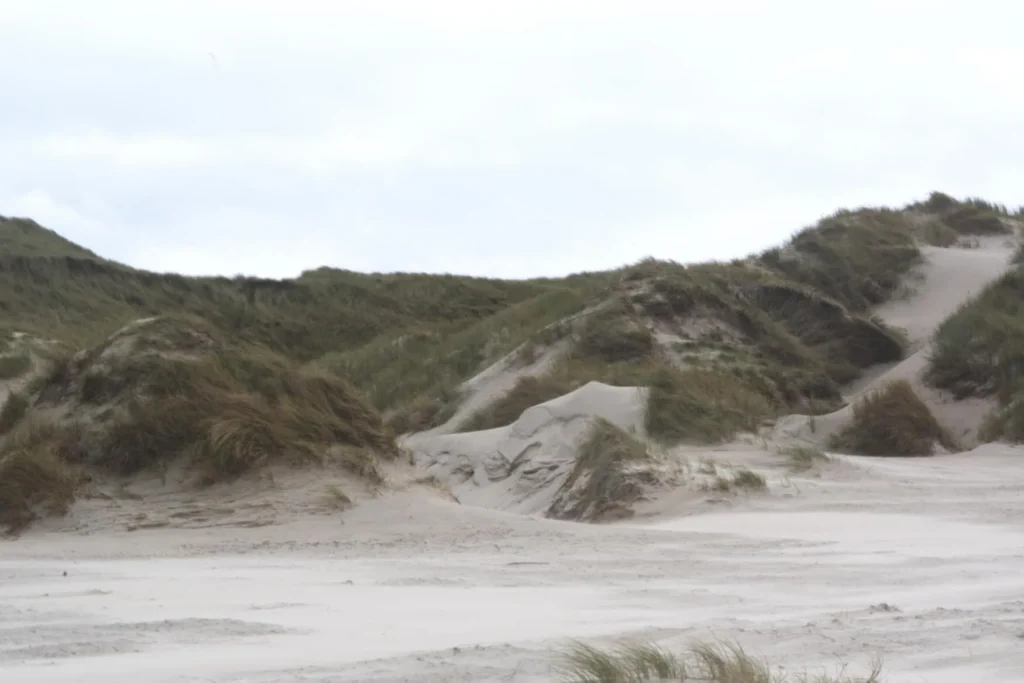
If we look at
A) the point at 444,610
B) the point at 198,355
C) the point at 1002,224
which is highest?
the point at 1002,224

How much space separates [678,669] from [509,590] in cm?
166

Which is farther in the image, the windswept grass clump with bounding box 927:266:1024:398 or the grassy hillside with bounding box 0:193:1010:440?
the grassy hillside with bounding box 0:193:1010:440

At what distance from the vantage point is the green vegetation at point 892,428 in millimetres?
10086

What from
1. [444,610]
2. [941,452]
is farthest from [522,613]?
[941,452]

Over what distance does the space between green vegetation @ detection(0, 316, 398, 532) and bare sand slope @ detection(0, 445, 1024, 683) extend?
57 centimetres

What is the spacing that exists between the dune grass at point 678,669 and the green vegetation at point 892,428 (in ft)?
25.3

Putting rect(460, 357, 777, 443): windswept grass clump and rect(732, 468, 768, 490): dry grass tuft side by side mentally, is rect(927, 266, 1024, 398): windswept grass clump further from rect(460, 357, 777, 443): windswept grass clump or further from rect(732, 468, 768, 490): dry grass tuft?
rect(732, 468, 768, 490): dry grass tuft

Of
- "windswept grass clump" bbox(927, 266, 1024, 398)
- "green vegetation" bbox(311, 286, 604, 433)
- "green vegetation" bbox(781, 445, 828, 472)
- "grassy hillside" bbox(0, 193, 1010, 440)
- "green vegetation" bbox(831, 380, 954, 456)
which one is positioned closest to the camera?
"green vegetation" bbox(781, 445, 828, 472)

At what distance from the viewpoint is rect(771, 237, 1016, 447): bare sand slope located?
10.7m

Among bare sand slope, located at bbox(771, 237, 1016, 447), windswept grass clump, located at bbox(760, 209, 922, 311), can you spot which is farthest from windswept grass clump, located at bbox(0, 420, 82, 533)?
windswept grass clump, located at bbox(760, 209, 922, 311)

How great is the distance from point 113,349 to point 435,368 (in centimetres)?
908

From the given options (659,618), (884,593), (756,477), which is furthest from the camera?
(756,477)

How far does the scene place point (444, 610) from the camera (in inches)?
151

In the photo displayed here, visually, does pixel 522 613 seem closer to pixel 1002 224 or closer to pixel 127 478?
pixel 127 478
